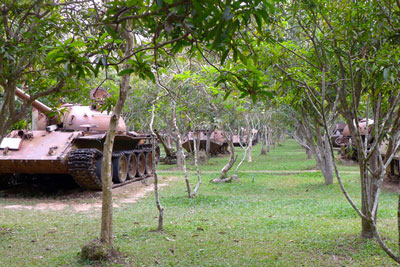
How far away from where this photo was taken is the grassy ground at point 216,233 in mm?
5250

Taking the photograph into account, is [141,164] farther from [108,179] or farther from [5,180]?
[108,179]

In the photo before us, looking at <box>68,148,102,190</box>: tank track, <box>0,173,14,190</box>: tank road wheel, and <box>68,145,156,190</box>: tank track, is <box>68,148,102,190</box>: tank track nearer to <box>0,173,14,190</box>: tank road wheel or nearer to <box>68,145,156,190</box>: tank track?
<box>68,145,156,190</box>: tank track

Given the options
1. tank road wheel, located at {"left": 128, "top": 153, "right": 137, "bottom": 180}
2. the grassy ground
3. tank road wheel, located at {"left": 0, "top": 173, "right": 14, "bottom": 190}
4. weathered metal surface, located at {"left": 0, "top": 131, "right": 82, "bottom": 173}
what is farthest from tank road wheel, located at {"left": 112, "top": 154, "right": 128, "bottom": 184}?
tank road wheel, located at {"left": 0, "top": 173, "right": 14, "bottom": 190}

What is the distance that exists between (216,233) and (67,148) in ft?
18.7

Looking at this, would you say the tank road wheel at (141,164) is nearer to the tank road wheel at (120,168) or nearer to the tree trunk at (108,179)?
the tank road wheel at (120,168)

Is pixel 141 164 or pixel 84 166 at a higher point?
pixel 84 166

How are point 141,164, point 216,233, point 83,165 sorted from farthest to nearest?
point 141,164 → point 83,165 → point 216,233

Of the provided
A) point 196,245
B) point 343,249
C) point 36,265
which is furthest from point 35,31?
point 343,249

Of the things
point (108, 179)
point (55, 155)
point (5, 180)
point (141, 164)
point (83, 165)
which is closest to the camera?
point (108, 179)

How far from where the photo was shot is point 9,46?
5.01m

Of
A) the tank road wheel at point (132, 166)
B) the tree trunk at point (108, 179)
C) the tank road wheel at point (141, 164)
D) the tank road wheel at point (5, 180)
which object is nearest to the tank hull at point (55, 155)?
the tank road wheel at point (5, 180)

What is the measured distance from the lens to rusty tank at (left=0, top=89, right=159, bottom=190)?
10453mm

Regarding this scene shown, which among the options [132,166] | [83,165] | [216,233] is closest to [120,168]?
[132,166]

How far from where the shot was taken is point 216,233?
6.75m
